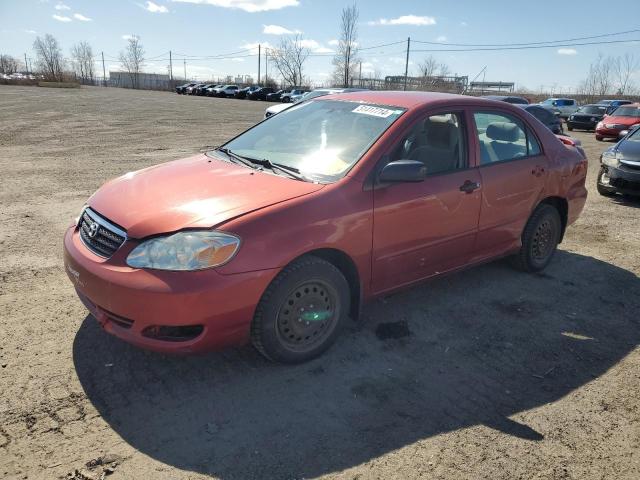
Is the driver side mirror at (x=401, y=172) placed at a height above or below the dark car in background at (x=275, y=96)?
above

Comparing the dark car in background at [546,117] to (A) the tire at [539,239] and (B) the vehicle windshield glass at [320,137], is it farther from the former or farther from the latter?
(B) the vehicle windshield glass at [320,137]

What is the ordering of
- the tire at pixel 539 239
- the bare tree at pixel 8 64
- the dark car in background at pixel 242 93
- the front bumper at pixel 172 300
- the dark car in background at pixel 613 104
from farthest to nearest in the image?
the bare tree at pixel 8 64 → the dark car in background at pixel 242 93 → the dark car in background at pixel 613 104 → the tire at pixel 539 239 → the front bumper at pixel 172 300

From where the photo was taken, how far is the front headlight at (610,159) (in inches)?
330

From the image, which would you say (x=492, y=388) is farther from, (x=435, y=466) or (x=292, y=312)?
(x=292, y=312)

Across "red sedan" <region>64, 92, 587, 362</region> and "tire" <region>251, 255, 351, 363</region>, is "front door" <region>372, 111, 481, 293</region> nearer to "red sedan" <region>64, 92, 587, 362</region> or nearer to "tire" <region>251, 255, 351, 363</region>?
"red sedan" <region>64, 92, 587, 362</region>

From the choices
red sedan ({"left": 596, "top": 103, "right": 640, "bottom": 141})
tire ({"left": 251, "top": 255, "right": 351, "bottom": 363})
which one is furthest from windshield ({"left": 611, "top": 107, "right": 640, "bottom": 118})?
tire ({"left": 251, "top": 255, "right": 351, "bottom": 363})


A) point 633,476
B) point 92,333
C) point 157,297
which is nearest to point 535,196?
point 633,476

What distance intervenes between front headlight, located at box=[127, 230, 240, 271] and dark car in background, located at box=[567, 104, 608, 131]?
2558 centimetres

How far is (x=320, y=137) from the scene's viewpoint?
12.5ft

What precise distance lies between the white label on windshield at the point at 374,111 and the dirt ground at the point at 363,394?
61.5 inches

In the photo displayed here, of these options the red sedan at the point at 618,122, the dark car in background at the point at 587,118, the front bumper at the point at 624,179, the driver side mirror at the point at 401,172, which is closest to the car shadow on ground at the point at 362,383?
the driver side mirror at the point at 401,172

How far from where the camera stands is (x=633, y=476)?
247 cm

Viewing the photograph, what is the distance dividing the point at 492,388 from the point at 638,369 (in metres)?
1.14

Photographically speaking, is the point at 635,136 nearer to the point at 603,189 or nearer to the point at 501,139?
the point at 603,189
